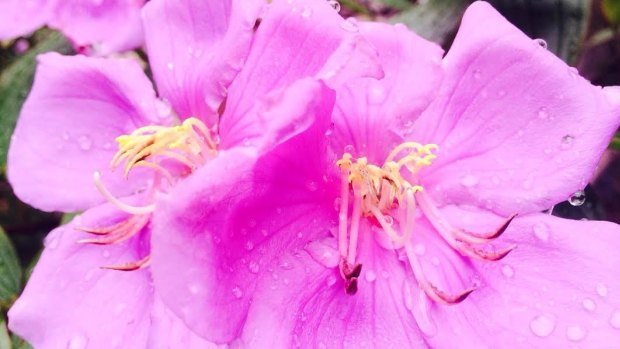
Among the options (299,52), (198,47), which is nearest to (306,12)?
(299,52)

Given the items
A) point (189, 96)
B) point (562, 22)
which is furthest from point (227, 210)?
point (562, 22)

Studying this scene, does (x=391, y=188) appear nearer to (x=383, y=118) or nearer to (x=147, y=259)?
(x=383, y=118)

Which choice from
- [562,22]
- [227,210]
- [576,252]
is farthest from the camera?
[562,22]

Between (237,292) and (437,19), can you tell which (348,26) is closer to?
(237,292)

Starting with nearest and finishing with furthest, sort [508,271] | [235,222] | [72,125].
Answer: [235,222] < [508,271] < [72,125]

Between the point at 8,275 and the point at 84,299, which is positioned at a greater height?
the point at 84,299

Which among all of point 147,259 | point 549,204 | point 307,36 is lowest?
point 147,259
